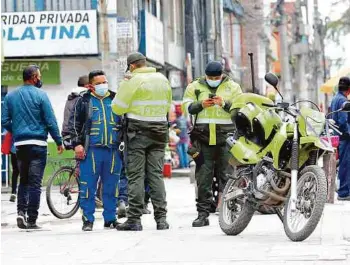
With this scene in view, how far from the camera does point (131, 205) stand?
41.9 ft

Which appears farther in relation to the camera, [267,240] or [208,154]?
[208,154]

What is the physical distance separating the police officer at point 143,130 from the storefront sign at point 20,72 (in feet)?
39.6

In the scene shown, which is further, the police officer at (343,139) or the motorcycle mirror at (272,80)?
the police officer at (343,139)

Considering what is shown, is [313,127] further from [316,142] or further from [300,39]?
[300,39]

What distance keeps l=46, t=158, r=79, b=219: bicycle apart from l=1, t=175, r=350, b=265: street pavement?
2.32 feet

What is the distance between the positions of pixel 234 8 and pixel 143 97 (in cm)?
3697

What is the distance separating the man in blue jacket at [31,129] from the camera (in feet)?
44.7

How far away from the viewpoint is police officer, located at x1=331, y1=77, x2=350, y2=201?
58.0 ft

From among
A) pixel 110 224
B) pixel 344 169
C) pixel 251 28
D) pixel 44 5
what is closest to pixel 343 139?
pixel 344 169

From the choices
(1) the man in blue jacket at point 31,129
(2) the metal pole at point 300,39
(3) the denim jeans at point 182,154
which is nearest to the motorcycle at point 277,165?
(1) the man in blue jacket at point 31,129

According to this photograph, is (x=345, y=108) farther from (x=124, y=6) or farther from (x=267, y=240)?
(x=124, y=6)

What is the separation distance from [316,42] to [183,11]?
28.6 metres

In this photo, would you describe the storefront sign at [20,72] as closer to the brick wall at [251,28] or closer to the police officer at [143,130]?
the police officer at [143,130]

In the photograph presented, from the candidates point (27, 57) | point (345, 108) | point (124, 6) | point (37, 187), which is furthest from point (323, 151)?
point (27, 57)
